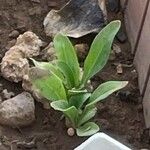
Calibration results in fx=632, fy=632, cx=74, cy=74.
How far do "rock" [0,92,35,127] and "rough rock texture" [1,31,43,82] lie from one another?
3.6 inches

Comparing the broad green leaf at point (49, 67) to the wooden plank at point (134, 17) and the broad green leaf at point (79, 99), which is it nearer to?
the broad green leaf at point (79, 99)

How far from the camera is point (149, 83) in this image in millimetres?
1704

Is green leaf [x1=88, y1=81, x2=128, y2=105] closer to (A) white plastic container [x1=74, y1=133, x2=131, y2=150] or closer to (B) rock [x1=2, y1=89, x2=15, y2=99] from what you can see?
(A) white plastic container [x1=74, y1=133, x2=131, y2=150]

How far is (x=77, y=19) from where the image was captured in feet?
6.16

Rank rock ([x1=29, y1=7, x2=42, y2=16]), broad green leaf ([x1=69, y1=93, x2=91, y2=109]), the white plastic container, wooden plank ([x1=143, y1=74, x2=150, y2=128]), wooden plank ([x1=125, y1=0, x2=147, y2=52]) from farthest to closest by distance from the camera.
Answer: rock ([x1=29, y1=7, x2=42, y2=16])
wooden plank ([x1=125, y1=0, x2=147, y2=52])
wooden plank ([x1=143, y1=74, x2=150, y2=128])
broad green leaf ([x1=69, y1=93, x2=91, y2=109])
the white plastic container

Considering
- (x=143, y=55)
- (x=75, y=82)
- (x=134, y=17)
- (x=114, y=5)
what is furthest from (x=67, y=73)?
(x=114, y=5)

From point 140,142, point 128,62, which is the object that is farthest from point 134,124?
point 128,62

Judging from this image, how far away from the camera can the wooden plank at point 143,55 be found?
173 cm

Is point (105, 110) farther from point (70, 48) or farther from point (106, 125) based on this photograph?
point (70, 48)

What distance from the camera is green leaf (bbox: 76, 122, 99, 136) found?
5.11 feet

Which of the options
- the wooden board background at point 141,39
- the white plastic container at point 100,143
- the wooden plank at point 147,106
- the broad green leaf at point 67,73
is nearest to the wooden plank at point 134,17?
the wooden board background at point 141,39

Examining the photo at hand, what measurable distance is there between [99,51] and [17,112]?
0.87 ft

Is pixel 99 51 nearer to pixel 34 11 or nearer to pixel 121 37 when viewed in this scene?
pixel 121 37

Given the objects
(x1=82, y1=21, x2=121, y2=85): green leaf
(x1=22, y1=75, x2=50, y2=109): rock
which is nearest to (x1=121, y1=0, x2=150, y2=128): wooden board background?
(x1=82, y1=21, x2=121, y2=85): green leaf
